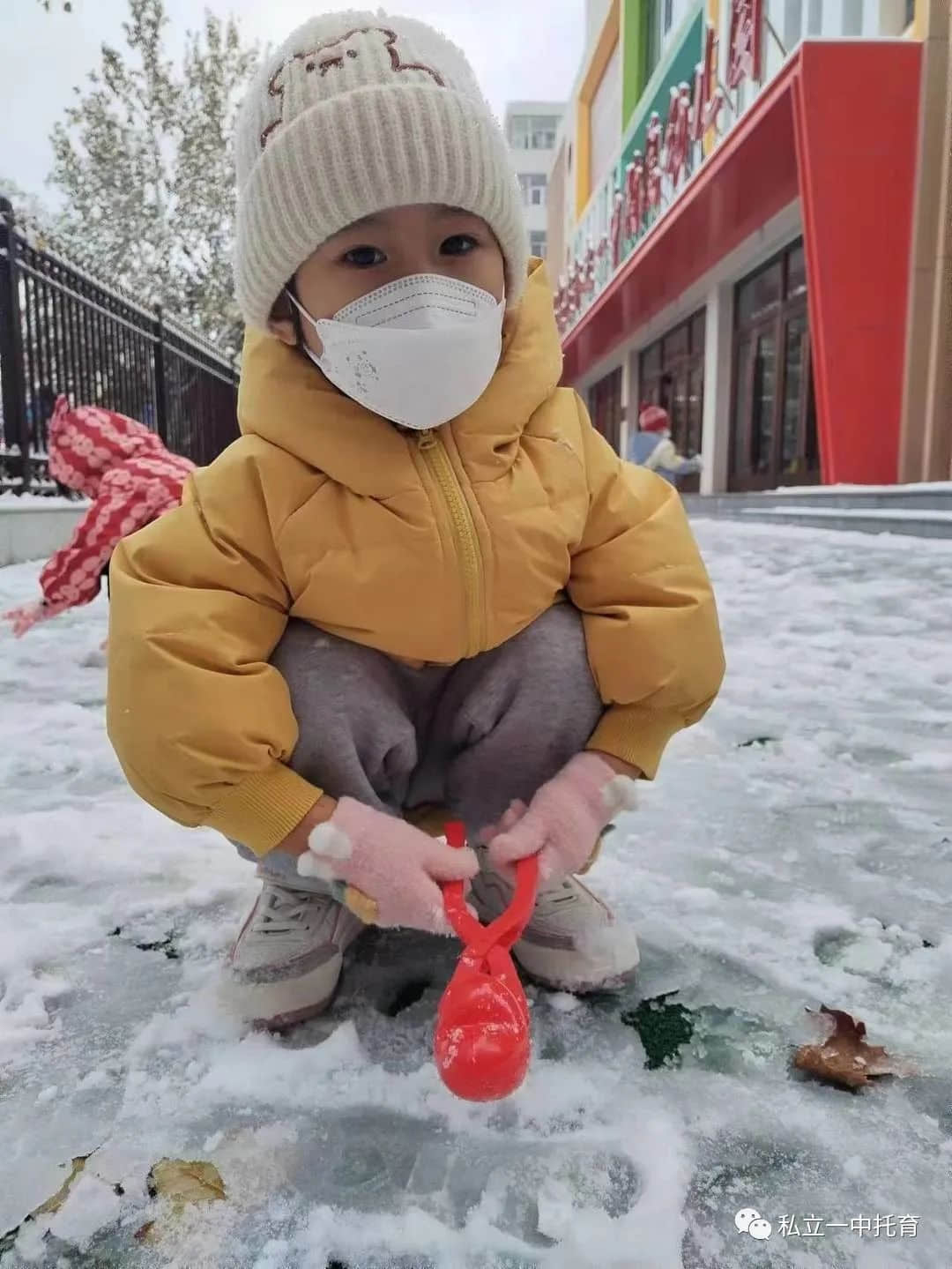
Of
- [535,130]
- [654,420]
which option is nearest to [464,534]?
[654,420]

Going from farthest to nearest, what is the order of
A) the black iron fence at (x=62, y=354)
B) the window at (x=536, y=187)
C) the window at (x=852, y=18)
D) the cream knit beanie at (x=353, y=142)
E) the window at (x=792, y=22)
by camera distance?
the window at (x=536, y=187)
the window at (x=792, y=22)
the window at (x=852, y=18)
the black iron fence at (x=62, y=354)
the cream knit beanie at (x=353, y=142)

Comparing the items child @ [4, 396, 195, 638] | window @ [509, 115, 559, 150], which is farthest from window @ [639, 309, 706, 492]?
window @ [509, 115, 559, 150]

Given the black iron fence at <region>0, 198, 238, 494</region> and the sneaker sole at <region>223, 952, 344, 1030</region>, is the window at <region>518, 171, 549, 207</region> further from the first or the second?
the sneaker sole at <region>223, 952, 344, 1030</region>

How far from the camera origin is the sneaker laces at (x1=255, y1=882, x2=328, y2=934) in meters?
1.11

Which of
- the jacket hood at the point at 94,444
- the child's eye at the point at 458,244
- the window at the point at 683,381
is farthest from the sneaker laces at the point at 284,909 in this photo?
the window at the point at 683,381

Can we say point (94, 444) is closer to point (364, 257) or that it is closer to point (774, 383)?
point (364, 257)

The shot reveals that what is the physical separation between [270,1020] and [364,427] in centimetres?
66

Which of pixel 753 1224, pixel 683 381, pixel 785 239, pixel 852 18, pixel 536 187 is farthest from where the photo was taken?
pixel 536 187

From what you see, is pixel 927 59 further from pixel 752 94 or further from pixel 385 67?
pixel 385 67

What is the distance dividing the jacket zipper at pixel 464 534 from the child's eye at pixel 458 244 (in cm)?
22

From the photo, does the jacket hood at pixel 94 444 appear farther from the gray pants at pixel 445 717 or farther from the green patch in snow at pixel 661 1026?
the green patch in snow at pixel 661 1026

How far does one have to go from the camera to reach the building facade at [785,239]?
21.0 ft

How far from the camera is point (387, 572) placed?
1016 mm

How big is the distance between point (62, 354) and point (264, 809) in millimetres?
6281
